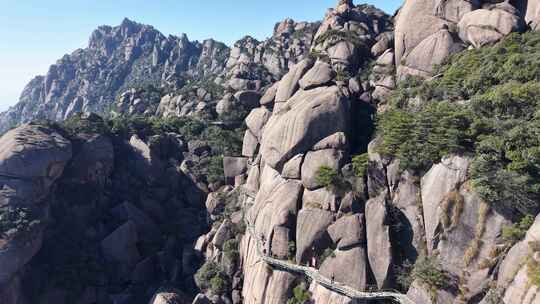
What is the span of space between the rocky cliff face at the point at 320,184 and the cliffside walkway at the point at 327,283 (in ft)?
1.06

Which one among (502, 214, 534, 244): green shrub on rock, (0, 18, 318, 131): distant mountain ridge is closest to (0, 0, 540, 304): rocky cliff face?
(502, 214, 534, 244): green shrub on rock

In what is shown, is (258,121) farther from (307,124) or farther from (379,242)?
(379,242)

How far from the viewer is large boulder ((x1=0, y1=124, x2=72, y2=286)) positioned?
36.4 m

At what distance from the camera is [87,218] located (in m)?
48.2

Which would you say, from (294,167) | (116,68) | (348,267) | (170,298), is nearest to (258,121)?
(294,167)

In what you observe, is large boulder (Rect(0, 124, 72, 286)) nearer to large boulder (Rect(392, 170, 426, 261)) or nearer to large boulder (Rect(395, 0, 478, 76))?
large boulder (Rect(392, 170, 426, 261))

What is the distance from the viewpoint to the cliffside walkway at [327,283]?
25.3m

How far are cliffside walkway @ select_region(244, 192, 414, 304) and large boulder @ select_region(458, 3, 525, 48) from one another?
105 ft

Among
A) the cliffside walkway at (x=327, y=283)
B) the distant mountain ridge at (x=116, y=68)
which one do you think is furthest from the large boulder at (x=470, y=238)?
the distant mountain ridge at (x=116, y=68)

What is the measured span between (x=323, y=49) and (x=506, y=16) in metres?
24.9

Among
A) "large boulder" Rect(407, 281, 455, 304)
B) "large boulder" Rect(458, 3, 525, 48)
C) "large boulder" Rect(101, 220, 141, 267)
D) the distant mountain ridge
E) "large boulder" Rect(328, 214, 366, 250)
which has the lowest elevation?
"large boulder" Rect(101, 220, 141, 267)

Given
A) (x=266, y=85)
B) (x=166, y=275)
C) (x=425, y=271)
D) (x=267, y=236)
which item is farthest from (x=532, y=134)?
(x=266, y=85)

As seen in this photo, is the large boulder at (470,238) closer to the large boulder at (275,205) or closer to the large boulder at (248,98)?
the large boulder at (275,205)

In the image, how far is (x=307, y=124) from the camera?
1443 inches
